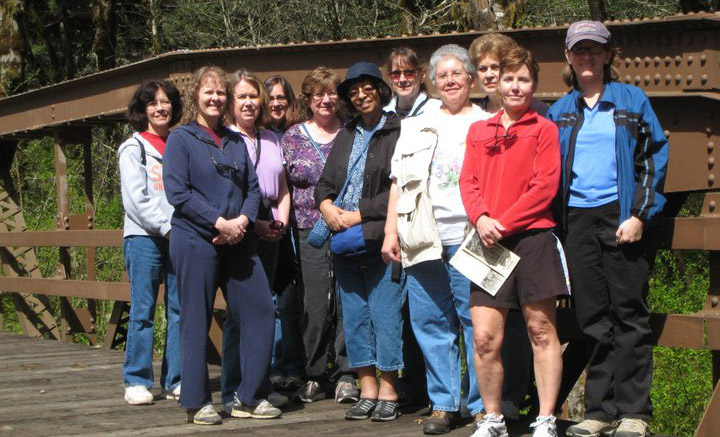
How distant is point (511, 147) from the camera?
5.12 m

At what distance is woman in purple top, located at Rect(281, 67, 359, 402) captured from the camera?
6.69 m

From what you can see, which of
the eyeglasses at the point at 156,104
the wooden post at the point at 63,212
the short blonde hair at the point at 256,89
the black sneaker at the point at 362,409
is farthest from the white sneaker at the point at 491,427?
the wooden post at the point at 63,212

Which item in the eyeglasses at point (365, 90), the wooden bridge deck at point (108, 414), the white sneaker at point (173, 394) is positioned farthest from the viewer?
the white sneaker at point (173, 394)

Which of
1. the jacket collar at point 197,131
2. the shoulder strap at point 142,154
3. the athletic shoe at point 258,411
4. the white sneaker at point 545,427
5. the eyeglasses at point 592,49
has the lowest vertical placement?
the athletic shoe at point 258,411

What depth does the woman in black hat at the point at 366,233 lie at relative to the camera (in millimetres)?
6055

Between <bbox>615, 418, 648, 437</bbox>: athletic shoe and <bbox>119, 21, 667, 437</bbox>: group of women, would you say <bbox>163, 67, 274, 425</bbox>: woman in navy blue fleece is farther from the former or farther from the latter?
<bbox>615, 418, 648, 437</bbox>: athletic shoe

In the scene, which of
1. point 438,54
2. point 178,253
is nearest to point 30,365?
point 178,253

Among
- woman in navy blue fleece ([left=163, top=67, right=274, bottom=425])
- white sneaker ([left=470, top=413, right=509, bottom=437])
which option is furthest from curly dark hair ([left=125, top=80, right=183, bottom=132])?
white sneaker ([left=470, top=413, right=509, bottom=437])

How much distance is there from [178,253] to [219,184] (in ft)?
1.45

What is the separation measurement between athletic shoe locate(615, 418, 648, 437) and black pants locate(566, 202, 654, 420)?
4cm

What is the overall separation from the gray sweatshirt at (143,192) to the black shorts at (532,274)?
2450 mm

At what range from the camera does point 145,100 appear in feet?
22.8

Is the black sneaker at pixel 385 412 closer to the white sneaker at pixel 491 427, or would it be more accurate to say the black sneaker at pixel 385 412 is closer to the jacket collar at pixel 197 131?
the white sneaker at pixel 491 427

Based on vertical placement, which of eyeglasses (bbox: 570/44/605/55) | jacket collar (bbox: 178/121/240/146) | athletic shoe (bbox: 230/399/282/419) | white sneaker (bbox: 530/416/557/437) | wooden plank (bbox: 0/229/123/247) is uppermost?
eyeglasses (bbox: 570/44/605/55)
